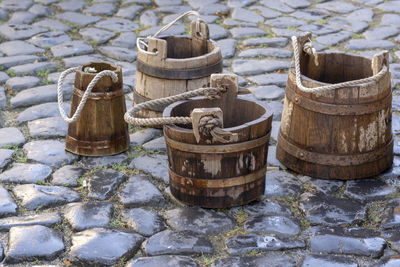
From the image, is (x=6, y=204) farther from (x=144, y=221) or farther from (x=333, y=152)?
(x=333, y=152)

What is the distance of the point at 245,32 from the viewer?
6781mm

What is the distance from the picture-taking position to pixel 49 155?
14.8 feet

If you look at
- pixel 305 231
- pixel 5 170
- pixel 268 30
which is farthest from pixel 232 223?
pixel 268 30

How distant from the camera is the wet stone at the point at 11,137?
4660mm

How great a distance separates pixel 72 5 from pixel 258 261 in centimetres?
493

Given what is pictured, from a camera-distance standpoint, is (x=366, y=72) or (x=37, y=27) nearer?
(x=366, y=72)

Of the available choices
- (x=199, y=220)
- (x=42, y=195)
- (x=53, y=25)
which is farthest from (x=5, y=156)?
(x=53, y=25)

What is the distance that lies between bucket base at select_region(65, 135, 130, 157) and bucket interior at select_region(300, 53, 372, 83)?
139cm

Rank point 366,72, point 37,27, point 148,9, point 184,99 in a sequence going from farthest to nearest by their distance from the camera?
point 148,9
point 37,27
point 366,72
point 184,99

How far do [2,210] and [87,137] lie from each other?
0.88 metres

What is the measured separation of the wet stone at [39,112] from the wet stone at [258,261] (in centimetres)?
231

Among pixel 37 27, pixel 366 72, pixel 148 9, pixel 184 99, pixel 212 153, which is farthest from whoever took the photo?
pixel 148 9

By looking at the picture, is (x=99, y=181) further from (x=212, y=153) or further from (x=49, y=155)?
(x=212, y=153)

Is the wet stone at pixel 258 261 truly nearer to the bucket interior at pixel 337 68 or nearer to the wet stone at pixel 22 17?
the bucket interior at pixel 337 68
